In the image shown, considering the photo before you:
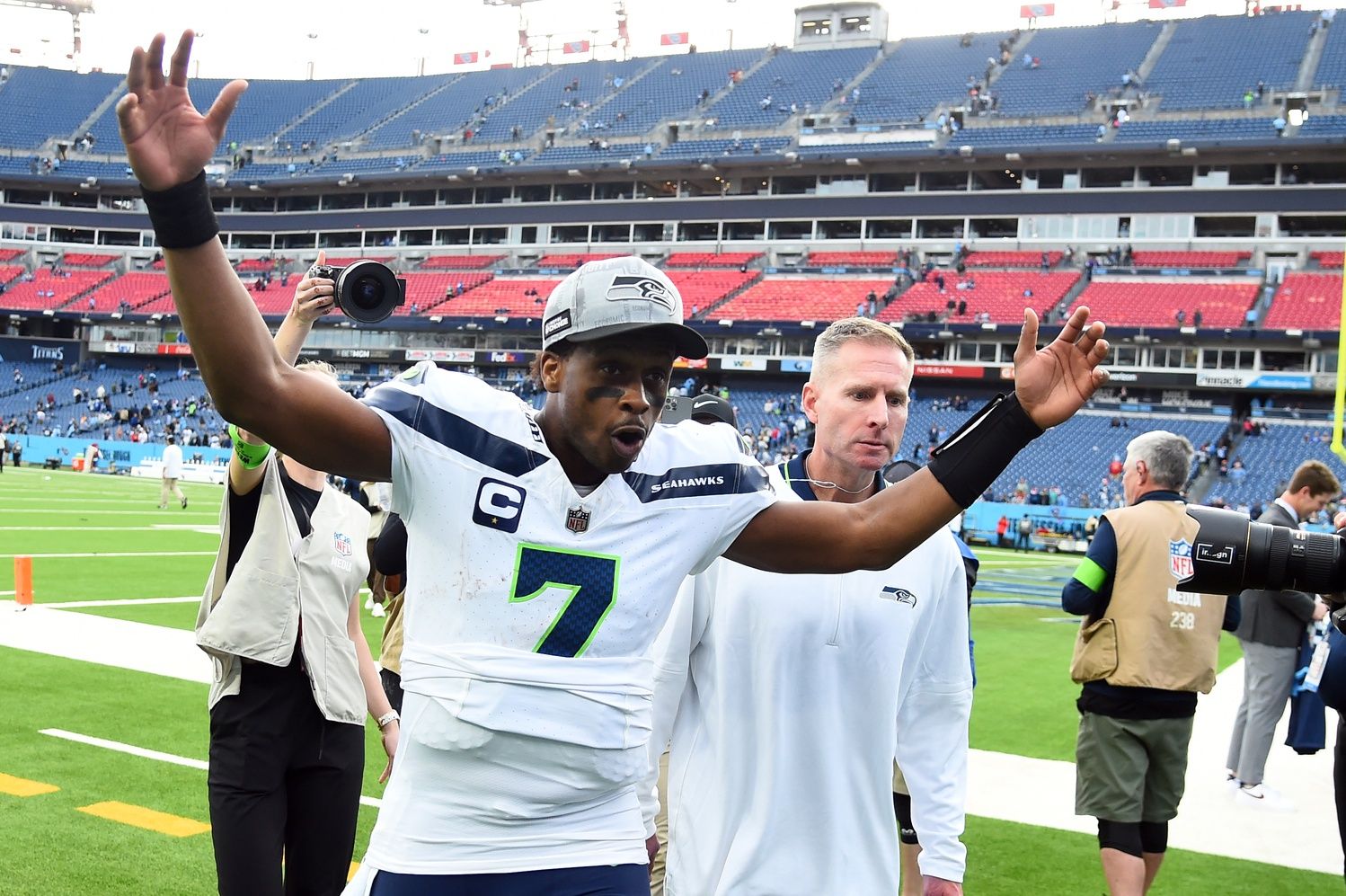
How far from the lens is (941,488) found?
2467mm

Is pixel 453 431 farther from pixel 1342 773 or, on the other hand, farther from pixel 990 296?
pixel 990 296

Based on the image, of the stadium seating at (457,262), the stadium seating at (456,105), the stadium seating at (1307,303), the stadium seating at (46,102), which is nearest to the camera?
the stadium seating at (1307,303)

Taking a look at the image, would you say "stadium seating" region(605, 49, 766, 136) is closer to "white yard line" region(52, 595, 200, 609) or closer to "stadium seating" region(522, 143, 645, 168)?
"stadium seating" region(522, 143, 645, 168)

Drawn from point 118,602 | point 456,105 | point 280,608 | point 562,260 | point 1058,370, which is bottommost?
point 118,602

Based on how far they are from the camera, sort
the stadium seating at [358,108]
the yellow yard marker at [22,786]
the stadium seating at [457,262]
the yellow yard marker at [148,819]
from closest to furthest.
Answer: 1. the yellow yard marker at [148,819]
2. the yellow yard marker at [22,786]
3. the stadium seating at [457,262]
4. the stadium seating at [358,108]

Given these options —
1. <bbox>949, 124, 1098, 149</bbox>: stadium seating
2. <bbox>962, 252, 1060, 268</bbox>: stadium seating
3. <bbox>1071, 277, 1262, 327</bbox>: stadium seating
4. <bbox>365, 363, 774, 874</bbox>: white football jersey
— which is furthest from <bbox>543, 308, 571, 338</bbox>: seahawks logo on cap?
<bbox>949, 124, 1098, 149</bbox>: stadium seating

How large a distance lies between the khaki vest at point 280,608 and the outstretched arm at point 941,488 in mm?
1681

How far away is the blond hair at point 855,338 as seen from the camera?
10.9ft

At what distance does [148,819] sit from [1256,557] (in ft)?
17.0

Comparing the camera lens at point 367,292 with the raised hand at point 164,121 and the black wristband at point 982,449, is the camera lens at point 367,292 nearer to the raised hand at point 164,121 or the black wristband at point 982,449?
the raised hand at point 164,121

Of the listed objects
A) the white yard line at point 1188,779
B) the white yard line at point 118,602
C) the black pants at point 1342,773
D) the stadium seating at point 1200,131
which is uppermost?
the stadium seating at point 1200,131

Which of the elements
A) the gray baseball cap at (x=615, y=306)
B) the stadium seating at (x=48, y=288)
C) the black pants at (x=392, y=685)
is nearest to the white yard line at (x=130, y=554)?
the black pants at (x=392, y=685)

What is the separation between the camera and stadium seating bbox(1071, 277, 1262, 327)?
42.5 meters

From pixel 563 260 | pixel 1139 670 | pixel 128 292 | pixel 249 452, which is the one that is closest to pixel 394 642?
pixel 249 452
